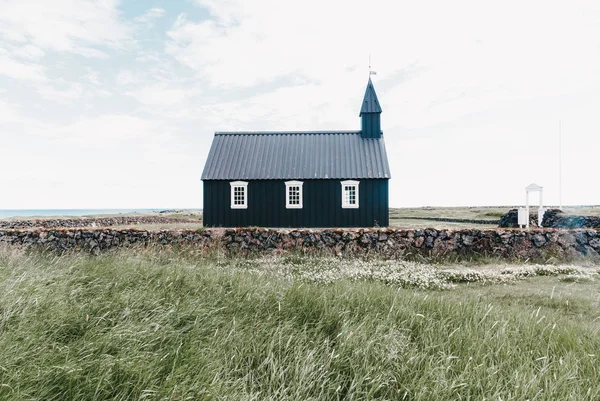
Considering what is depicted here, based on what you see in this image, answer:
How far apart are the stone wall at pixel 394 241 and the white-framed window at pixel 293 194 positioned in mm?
9659

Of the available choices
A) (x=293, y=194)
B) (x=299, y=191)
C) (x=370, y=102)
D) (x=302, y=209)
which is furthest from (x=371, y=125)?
(x=302, y=209)

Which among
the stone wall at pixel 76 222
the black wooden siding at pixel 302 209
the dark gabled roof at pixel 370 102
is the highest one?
the dark gabled roof at pixel 370 102

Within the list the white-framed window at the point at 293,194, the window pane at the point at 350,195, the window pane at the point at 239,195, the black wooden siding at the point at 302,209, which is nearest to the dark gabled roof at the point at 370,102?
the black wooden siding at the point at 302,209

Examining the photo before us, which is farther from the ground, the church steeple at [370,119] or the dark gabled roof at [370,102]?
the dark gabled roof at [370,102]

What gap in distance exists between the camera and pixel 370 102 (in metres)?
25.6

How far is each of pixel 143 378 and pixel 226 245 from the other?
10342 millimetres

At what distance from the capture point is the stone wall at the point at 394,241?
12727 millimetres

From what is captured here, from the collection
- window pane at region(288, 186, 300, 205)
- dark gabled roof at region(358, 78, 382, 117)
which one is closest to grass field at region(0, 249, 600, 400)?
window pane at region(288, 186, 300, 205)

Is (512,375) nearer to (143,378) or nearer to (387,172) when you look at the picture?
(143,378)

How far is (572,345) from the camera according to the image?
4238 millimetres

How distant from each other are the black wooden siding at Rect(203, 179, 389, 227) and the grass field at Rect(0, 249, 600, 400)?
17392mm

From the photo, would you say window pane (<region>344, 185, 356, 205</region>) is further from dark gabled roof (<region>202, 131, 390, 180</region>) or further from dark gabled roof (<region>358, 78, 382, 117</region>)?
dark gabled roof (<region>358, 78, 382, 117</region>)

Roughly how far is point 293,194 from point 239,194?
11.8 ft

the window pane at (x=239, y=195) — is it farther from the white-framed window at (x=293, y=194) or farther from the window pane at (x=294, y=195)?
the window pane at (x=294, y=195)
